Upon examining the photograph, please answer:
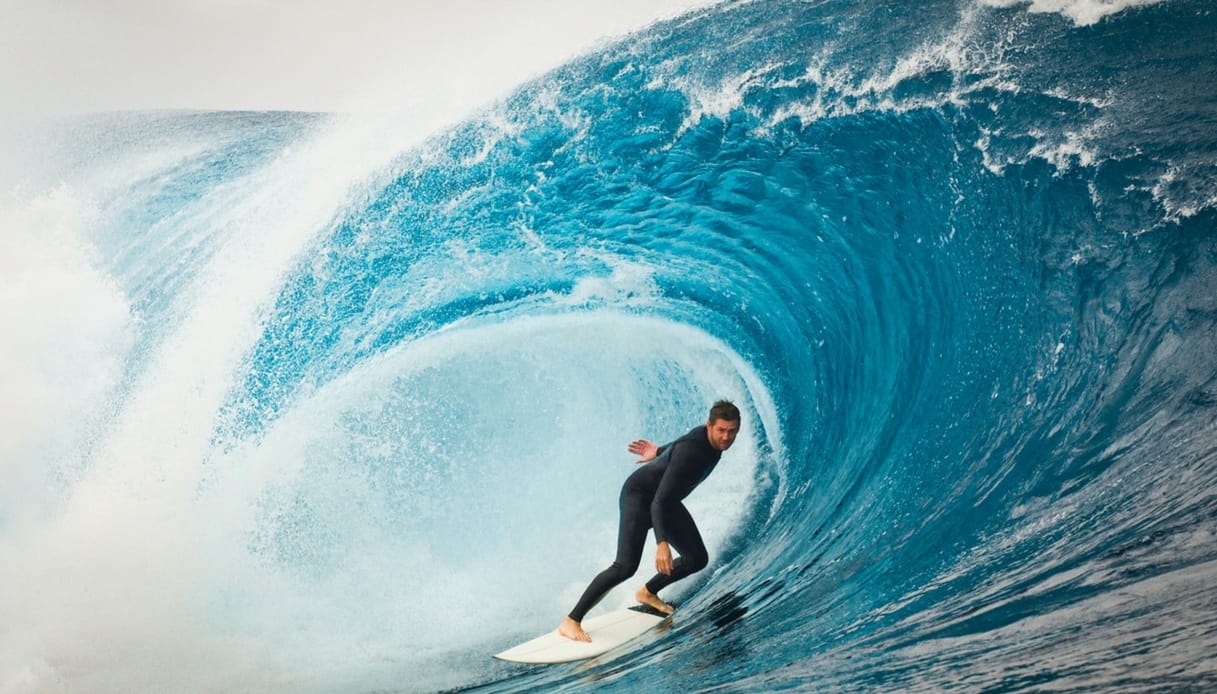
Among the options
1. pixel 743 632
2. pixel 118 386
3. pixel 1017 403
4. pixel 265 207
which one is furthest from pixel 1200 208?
pixel 118 386

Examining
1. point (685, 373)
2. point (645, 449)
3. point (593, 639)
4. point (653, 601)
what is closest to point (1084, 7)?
point (685, 373)

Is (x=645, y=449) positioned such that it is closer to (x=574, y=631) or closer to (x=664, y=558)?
(x=664, y=558)

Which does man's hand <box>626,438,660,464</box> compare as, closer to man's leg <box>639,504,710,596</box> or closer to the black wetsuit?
the black wetsuit

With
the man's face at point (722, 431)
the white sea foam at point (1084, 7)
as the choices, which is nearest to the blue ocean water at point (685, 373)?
the white sea foam at point (1084, 7)

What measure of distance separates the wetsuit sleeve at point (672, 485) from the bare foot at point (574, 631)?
55 cm

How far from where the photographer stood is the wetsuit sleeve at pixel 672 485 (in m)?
3.16

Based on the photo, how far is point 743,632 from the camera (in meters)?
3.07

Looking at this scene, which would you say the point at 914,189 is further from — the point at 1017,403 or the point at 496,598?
the point at 496,598

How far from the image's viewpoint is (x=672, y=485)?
3160 millimetres

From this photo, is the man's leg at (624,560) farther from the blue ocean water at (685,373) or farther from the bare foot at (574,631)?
the blue ocean water at (685,373)

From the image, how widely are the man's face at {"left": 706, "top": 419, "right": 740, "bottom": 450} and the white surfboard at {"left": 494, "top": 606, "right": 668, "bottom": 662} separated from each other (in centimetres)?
93

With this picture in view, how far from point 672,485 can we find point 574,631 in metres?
0.79

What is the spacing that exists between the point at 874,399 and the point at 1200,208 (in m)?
1.71

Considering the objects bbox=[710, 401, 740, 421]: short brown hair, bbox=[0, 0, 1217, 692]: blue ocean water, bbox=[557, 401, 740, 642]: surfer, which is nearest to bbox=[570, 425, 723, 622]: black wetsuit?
bbox=[557, 401, 740, 642]: surfer
